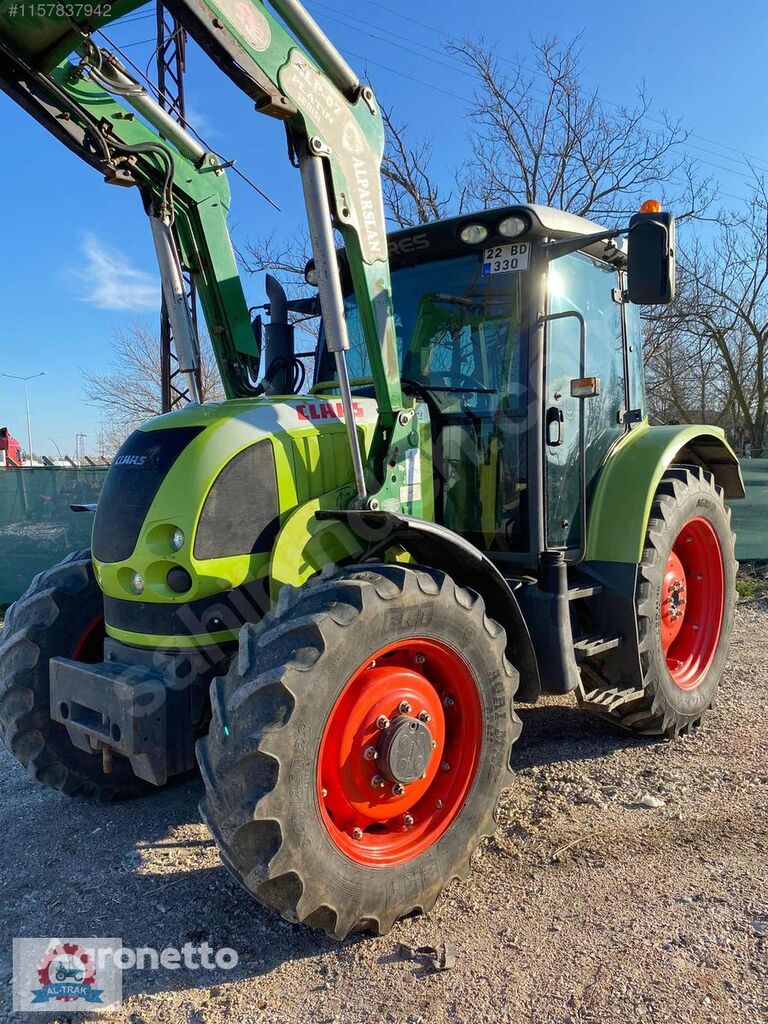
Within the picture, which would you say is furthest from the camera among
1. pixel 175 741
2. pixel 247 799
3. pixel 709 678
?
pixel 709 678

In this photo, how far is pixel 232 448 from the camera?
9.61 ft

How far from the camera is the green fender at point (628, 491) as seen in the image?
12.8 feet

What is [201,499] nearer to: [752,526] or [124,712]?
[124,712]

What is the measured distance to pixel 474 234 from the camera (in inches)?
144

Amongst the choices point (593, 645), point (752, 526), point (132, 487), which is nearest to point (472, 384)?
point (593, 645)

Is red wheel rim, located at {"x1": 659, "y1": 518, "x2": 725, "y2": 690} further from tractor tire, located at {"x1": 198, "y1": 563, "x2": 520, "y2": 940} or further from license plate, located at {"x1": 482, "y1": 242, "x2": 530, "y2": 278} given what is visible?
tractor tire, located at {"x1": 198, "y1": 563, "x2": 520, "y2": 940}

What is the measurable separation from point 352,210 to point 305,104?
0.42 metres

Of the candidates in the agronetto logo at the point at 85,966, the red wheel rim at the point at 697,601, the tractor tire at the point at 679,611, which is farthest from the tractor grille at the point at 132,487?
the red wheel rim at the point at 697,601

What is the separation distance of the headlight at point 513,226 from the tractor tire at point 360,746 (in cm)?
173

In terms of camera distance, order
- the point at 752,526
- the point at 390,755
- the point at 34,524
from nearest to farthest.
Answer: the point at 390,755 → the point at 34,524 → the point at 752,526

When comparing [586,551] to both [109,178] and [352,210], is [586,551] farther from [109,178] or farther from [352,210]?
[109,178]

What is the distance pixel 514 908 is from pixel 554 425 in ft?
7.14

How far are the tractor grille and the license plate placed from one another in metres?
1.70

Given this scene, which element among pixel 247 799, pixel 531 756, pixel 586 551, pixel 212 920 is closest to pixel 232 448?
pixel 247 799
